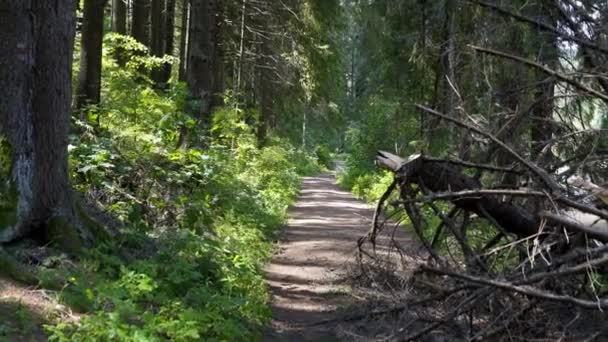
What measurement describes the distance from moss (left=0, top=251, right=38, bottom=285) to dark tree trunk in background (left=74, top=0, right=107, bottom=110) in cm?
615

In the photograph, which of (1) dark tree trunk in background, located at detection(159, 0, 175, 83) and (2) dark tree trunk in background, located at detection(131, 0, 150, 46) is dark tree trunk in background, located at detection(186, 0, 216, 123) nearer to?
(2) dark tree trunk in background, located at detection(131, 0, 150, 46)

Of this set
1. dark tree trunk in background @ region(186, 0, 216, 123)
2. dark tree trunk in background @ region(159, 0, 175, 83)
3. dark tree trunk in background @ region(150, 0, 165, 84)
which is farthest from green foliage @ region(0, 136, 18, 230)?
dark tree trunk in background @ region(159, 0, 175, 83)

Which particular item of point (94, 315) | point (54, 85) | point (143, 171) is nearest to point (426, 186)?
point (94, 315)

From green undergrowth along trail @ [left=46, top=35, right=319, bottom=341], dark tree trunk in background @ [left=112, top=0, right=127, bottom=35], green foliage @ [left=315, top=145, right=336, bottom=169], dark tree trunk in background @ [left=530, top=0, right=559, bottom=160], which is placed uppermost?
dark tree trunk in background @ [left=112, top=0, right=127, bottom=35]

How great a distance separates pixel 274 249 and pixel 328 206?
8798 mm

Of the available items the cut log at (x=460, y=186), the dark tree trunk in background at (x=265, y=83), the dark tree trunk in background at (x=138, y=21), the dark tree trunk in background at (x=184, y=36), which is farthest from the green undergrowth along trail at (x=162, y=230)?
the dark tree trunk in background at (x=265, y=83)

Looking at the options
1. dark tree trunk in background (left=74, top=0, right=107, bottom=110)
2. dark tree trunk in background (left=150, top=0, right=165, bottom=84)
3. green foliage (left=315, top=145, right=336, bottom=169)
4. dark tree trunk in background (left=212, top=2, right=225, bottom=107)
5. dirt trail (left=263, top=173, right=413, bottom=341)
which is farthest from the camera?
green foliage (left=315, top=145, right=336, bottom=169)

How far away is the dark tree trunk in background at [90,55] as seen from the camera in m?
11.3

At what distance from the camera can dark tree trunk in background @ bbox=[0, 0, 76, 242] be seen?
590cm

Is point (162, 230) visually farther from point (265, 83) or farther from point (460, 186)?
point (265, 83)

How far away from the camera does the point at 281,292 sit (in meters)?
8.91

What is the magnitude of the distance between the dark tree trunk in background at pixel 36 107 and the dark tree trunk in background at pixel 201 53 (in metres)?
7.07

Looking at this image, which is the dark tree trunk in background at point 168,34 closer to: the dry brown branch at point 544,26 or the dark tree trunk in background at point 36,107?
the dark tree trunk in background at point 36,107

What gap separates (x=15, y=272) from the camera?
17.8 ft
